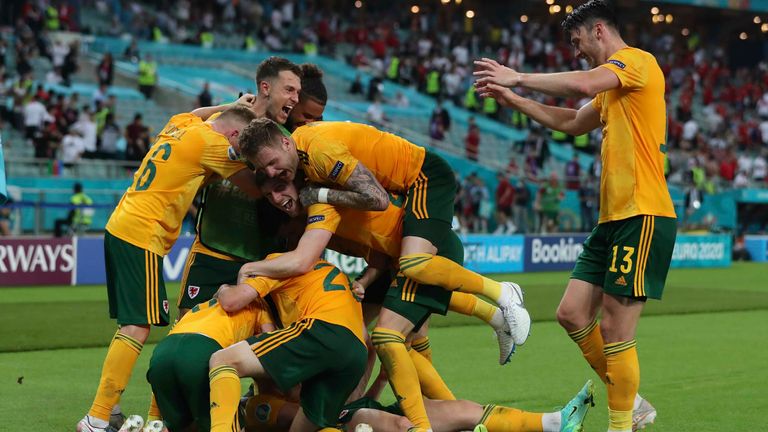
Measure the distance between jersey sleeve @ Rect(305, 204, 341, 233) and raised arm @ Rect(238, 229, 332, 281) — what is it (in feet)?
0.40

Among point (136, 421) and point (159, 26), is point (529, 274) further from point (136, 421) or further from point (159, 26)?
point (136, 421)

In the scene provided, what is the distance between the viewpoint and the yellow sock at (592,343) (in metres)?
7.30

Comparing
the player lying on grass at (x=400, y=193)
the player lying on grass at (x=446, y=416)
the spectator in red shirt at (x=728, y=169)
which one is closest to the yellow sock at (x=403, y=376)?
the player lying on grass at (x=400, y=193)

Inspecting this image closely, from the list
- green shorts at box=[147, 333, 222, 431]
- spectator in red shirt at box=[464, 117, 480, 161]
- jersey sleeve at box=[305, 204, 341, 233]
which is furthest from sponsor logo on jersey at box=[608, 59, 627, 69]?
spectator in red shirt at box=[464, 117, 480, 161]

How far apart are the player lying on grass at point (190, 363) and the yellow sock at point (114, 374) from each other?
81 cm

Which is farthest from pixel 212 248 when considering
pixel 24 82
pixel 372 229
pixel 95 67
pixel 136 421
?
pixel 95 67

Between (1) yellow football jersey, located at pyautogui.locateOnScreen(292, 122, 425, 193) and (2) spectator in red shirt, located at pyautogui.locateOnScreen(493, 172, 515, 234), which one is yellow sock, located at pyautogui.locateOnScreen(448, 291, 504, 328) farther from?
(2) spectator in red shirt, located at pyautogui.locateOnScreen(493, 172, 515, 234)

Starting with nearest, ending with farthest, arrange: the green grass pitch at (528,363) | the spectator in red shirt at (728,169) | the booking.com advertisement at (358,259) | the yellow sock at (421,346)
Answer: the yellow sock at (421,346) → the green grass pitch at (528,363) → the booking.com advertisement at (358,259) → the spectator in red shirt at (728,169)

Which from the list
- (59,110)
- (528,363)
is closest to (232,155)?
(528,363)

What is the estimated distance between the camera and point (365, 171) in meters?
6.81

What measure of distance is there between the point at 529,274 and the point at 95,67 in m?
13.9

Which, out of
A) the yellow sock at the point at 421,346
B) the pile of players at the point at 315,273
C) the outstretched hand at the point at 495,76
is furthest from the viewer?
the yellow sock at the point at 421,346

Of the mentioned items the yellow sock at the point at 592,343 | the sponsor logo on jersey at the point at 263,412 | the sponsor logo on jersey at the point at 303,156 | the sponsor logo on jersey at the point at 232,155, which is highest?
the sponsor logo on jersey at the point at 303,156

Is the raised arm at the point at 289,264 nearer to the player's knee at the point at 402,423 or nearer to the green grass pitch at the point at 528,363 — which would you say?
the player's knee at the point at 402,423
